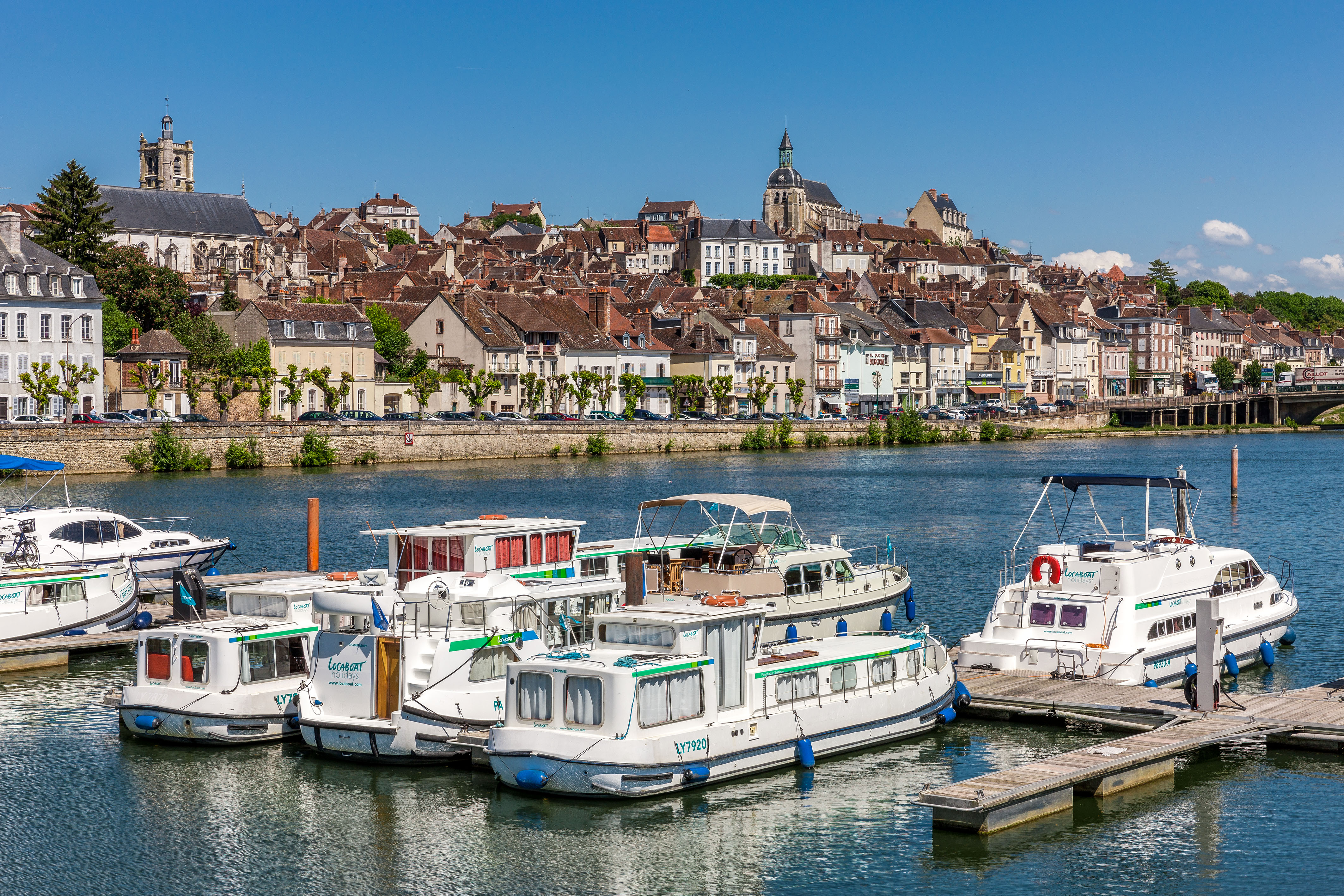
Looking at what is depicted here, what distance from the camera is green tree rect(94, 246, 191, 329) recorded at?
3996 inches

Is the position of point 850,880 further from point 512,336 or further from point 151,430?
point 512,336

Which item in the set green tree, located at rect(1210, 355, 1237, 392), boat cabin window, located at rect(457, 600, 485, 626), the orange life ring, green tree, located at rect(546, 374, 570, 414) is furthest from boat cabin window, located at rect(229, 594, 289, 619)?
green tree, located at rect(1210, 355, 1237, 392)

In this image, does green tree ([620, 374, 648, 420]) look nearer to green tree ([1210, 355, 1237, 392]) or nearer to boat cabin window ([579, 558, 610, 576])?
boat cabin window ([579, 558, 610, 576])

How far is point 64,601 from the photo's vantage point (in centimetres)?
3228

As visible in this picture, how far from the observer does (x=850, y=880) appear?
18.4 metres

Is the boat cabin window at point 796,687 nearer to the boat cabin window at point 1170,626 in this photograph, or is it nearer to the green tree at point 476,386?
the boat cabin window at point 1170,626

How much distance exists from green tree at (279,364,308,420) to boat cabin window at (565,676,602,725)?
250 feet

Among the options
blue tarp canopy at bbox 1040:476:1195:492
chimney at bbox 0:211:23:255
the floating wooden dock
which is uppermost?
chimney at bbox 0:211:23:255

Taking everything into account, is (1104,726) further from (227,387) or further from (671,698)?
(227,387)

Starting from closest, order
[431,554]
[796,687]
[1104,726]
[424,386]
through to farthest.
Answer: [796,687]
[1104,726]
[431,554]
[424,386]

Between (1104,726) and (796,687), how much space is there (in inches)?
216

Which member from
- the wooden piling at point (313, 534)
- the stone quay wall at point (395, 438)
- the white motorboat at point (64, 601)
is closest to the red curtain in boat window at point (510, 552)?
the white motorboat at point (64, 601)

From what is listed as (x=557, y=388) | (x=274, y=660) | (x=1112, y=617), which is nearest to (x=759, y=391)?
(x=557, y=388)

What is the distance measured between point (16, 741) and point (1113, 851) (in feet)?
56.4
